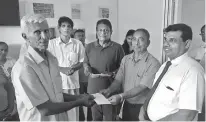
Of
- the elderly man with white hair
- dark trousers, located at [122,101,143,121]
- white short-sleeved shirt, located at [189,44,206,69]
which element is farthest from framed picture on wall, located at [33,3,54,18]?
white short-sleeved shirt, located at [189,44,206,69]

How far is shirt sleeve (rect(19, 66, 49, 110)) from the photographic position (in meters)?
1.06

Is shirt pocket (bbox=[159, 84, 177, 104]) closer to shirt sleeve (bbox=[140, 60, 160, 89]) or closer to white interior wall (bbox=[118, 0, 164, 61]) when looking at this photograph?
shirt sleeve (bbox=[140, 60, 160, 89])

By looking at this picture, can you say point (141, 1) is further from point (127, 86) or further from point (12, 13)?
point (12, 13)

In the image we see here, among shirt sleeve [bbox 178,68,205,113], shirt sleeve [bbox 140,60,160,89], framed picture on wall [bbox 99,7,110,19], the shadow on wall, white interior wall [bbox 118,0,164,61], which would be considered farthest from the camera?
framed picture on wall [bbox 99,7,110,19]

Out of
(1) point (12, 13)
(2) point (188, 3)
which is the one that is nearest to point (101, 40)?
(2) point (188, 3)

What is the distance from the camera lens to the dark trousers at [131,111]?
181 cm

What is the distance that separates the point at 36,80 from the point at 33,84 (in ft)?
0.11

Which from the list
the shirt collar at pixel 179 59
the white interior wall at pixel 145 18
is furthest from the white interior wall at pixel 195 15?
the shirt collar at pixel 179 59

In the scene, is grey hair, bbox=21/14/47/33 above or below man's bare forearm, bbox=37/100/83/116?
above

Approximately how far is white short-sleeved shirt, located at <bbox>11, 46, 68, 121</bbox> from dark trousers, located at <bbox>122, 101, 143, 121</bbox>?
832mm

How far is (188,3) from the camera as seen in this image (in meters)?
2.14

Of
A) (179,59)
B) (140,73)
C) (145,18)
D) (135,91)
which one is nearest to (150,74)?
(140,73)

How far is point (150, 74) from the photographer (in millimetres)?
1756

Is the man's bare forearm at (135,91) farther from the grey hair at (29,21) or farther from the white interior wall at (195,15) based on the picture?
the grey hair at (29,21)
